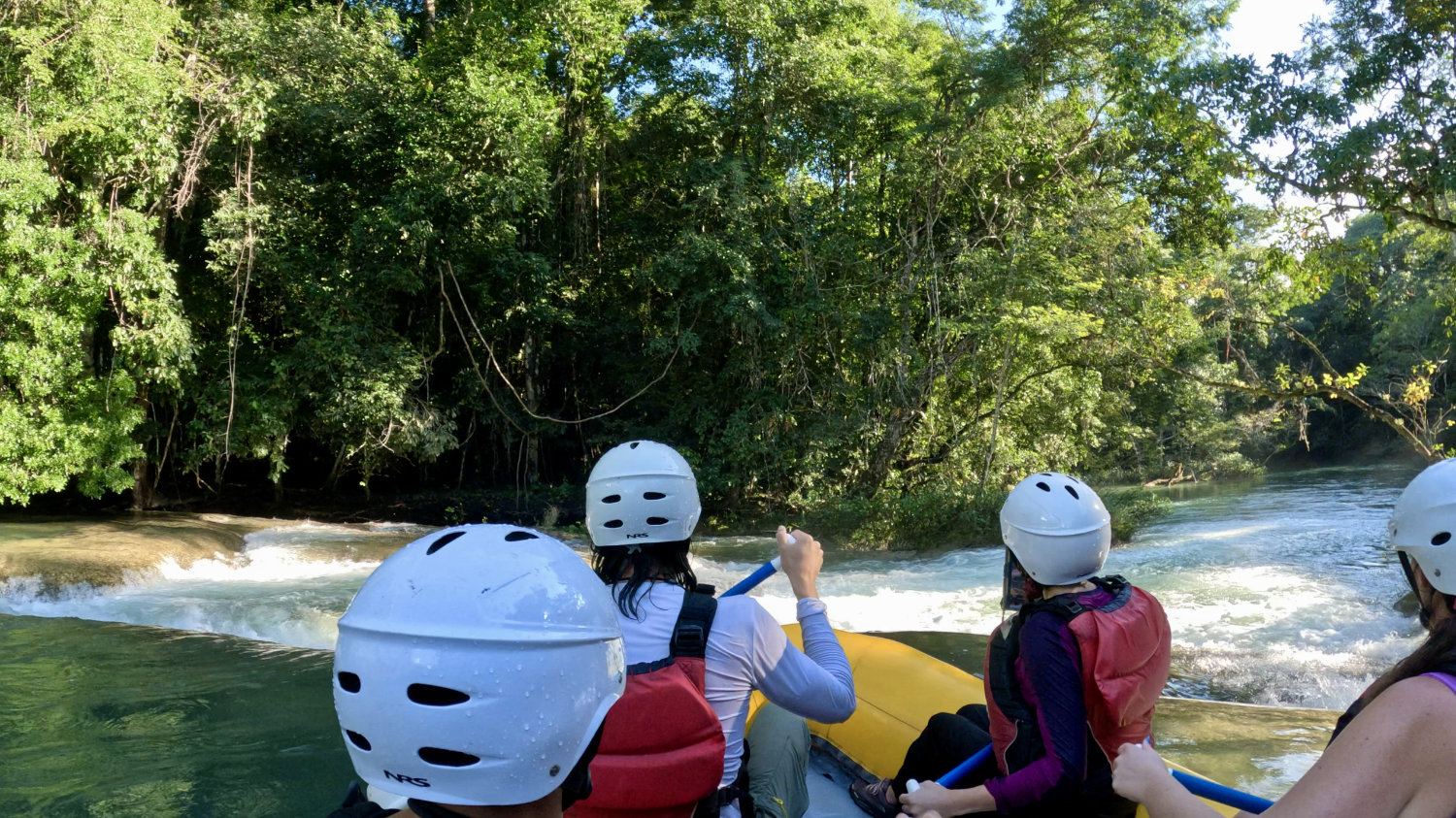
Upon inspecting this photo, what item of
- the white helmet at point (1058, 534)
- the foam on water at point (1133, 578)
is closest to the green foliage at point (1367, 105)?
the foam on water at point (1133, 578)

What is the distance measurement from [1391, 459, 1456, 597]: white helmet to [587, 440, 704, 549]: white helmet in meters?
1.20

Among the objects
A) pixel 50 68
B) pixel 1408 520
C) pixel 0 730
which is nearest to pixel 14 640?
pixel 0 730

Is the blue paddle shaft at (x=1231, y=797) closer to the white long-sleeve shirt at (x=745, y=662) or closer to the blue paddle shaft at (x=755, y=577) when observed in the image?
the white long-sleeve shirt at (x=745, y=662)

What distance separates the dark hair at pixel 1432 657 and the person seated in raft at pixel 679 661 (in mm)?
929

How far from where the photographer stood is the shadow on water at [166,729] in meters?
3.95

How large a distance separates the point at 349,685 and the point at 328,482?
16.0 m

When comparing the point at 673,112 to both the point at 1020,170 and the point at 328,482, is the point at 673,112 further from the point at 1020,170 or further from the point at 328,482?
the point at 328,482

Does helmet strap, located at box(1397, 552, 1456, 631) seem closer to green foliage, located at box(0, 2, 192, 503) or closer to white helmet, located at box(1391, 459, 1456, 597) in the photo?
white helmet, located at box(1391, 459, 1456, 597)

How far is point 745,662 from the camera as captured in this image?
1831mm

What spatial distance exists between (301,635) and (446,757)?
6.77 m

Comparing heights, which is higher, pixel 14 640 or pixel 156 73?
pixel 156 73

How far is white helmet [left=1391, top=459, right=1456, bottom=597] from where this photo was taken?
4.38 ft

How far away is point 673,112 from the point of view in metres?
13.5

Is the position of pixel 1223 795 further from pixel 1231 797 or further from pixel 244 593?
pixel 244 593
